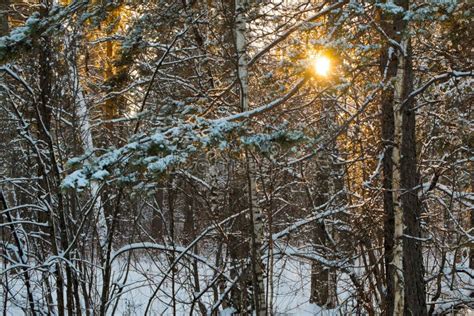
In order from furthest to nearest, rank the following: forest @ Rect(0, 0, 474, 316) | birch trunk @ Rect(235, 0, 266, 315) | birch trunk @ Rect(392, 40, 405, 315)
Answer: birch trunk @ Rect(235, 0, 266, 315)
birch trunk @ Rect(392, 40, 405, 315)
forest @ Rect(0, 0, 474, 316)

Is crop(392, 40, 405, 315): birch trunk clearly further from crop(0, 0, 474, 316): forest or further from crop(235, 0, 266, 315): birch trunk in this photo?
crop(235, 0, 266, 315): birch trunk

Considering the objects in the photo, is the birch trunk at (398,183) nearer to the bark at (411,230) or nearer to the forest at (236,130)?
the forest at (236,130)

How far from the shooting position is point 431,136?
282 inches

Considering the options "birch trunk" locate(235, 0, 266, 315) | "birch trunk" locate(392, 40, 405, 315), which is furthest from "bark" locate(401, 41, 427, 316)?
"birch trunk" locate(235, 0, 266, 315)

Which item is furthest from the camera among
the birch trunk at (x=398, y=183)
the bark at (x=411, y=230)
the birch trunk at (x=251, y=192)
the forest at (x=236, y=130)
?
the bark at (x=411, y=230)

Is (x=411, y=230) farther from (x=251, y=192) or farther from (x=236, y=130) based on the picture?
(x=236, y=130)

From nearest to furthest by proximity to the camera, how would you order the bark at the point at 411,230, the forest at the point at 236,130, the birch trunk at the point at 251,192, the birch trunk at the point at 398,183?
the forest at the point at 236,130, the birch trunk at the point at 398,183, the birch trunk at the point at 251,192, the bark at the point at 411,230

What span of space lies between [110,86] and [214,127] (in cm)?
281

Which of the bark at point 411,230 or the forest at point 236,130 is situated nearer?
the forest at point 236,130

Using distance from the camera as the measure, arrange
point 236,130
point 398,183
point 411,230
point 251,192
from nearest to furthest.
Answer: point 236,130, point 398,183, point 251,192, point 411,230

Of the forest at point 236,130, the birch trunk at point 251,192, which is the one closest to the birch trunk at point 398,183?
the forest at point 236,130

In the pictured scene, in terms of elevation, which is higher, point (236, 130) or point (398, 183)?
point (236, 130)

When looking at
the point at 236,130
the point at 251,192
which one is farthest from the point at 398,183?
the point at 236,130

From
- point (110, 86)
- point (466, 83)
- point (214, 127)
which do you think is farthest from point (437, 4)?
point (110, 86)
